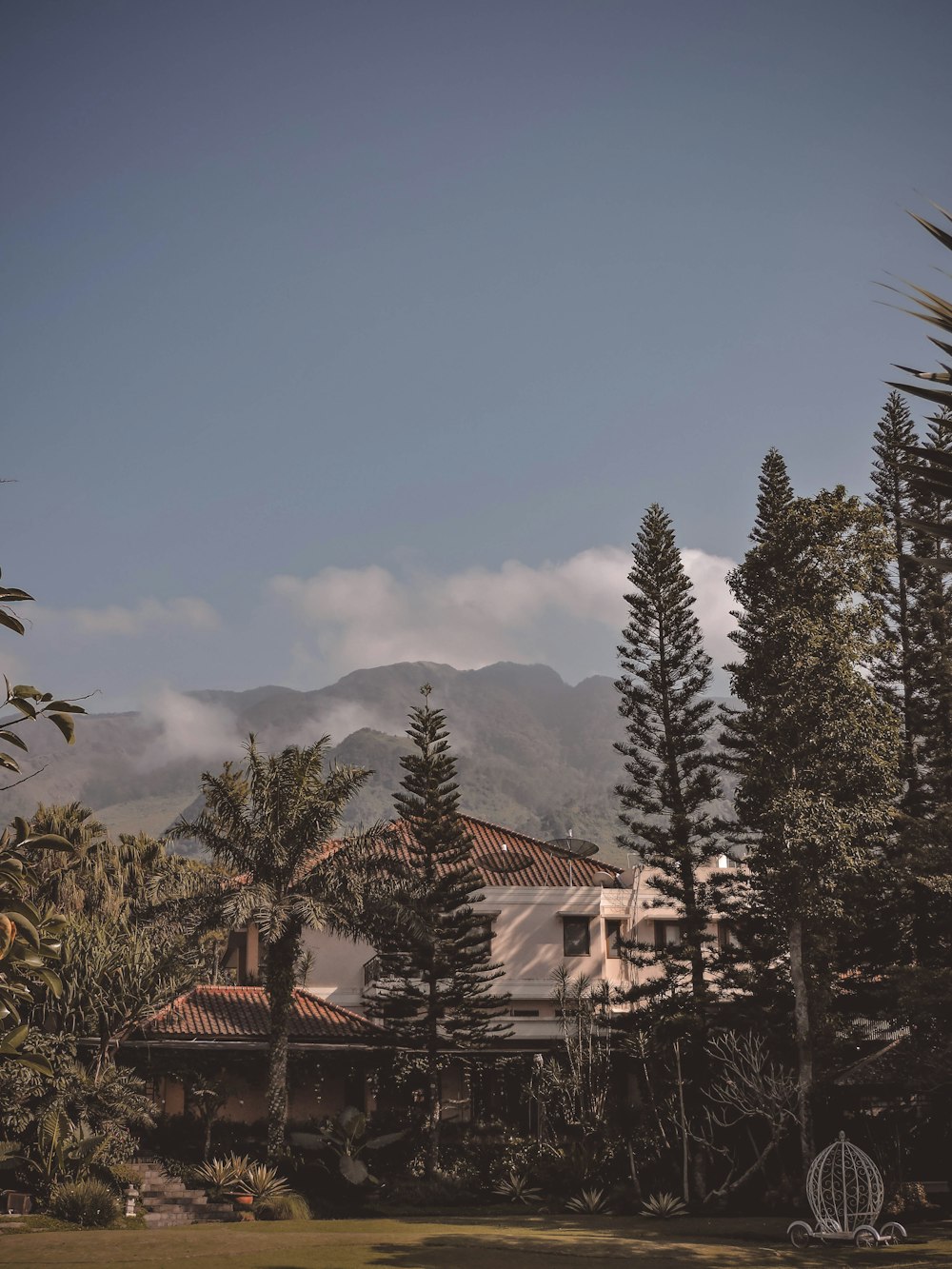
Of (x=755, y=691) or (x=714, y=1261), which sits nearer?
(x=714, y=1261)

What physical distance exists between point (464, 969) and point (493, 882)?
31.7 ft

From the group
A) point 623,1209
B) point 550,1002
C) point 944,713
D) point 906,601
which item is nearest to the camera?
point 623,1209

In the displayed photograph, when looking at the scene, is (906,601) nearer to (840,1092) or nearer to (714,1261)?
(840,1092)

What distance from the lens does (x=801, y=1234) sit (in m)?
19.7

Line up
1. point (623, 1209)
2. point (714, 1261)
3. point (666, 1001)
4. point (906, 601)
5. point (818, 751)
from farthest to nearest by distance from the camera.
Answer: point (906, 601) < point (666, 1001) < point (818, 751) < point (623, 1209) < point (714, 1261)

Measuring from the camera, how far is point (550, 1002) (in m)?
38.5

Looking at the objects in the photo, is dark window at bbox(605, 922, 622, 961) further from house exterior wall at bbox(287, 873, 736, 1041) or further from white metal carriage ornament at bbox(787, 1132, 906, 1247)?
white metal carriage ornament at bbox(787, 1132, 906, 1247)

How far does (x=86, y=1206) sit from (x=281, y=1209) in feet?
12.0

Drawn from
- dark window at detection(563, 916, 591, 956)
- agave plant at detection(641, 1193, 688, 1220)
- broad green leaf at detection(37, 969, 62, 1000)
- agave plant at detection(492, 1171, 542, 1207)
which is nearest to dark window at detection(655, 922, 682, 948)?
dark window at detection(563, 916, 591, 956)

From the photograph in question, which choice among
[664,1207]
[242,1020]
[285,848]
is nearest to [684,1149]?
[664,1207]

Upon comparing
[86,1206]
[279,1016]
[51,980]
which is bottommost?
[86,1206]

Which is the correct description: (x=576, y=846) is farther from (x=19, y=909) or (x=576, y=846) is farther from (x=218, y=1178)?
(x=19, y=909)

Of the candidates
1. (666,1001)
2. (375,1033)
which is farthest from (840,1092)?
(375,1033)

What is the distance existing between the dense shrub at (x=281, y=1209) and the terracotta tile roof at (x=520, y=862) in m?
15.5
